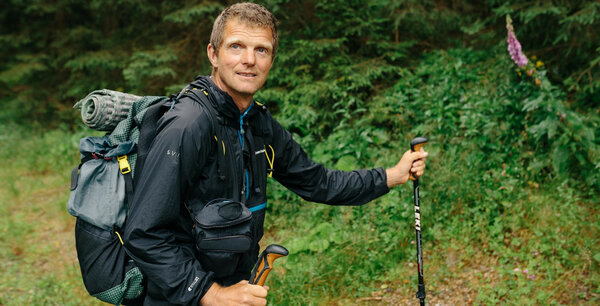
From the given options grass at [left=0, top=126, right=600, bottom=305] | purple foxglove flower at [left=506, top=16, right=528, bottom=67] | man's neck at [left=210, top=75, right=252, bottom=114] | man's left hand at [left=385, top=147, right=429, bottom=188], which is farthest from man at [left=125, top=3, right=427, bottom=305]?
purple foxglove flower at [left=506, top=16, right=528, bottom=67]

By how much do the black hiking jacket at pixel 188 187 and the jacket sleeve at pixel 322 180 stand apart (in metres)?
0.29

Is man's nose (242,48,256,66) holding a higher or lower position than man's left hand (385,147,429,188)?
higher

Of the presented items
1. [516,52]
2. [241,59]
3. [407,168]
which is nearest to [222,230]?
[241,59]

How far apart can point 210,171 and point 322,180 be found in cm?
95

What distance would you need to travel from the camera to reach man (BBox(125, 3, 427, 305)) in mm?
1824

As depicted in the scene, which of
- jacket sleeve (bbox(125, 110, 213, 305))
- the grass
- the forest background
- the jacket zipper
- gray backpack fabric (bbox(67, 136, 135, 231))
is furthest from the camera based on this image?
the forest background

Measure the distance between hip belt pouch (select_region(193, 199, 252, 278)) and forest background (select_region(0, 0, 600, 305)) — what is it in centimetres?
209

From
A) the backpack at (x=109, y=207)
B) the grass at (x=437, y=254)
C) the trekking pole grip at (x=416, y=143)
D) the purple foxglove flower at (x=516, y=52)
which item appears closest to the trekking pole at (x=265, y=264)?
the backpack at (x=109, y=207)

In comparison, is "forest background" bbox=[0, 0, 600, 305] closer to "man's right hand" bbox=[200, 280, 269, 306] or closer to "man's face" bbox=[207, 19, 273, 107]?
"man's right hand" bbox=[200, 280, 269, 306]

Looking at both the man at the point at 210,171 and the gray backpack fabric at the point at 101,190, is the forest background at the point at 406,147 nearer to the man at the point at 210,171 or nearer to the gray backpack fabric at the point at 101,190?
the man at the point at 210,171

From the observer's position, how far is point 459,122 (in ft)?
18.9

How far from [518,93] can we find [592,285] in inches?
96.9

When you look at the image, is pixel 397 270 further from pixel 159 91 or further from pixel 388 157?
pixel 159 91

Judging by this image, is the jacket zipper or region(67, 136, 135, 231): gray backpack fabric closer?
region(67, 136, 135, 231): gray backpack fabric
